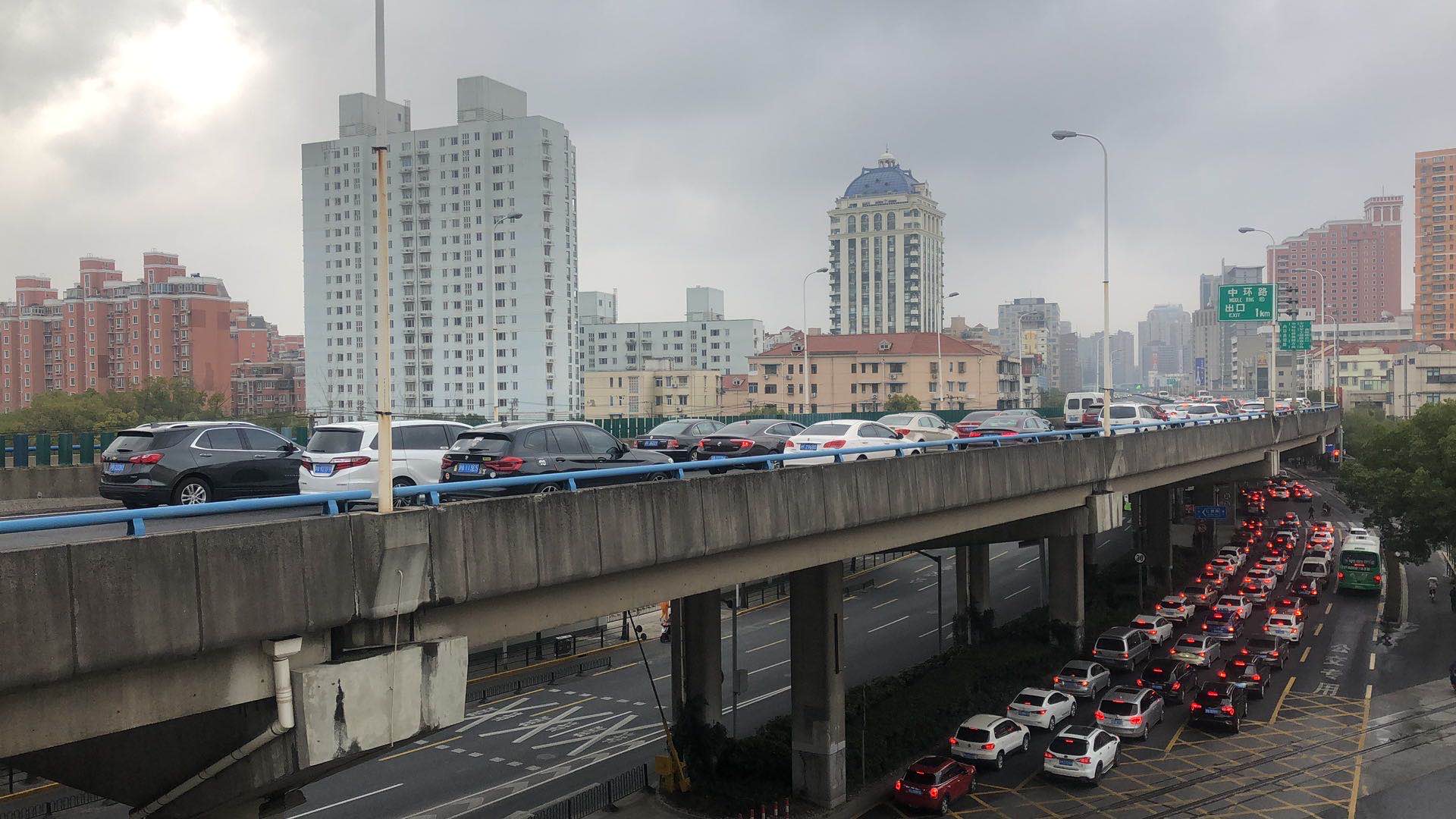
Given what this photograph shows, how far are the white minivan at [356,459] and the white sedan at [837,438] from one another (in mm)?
9829

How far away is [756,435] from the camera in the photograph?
27688 mm

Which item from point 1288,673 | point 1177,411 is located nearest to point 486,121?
point 1177,411

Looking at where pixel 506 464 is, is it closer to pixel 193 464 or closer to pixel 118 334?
pixel 193 464

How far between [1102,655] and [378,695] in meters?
32.3

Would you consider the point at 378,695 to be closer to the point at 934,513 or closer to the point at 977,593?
the point at 934,513

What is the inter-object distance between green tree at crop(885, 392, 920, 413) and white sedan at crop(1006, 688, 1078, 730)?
2648 inches

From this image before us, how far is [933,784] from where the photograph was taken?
23.9 m

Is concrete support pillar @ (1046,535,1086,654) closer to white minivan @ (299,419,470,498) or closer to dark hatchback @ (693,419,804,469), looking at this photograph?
dark hatchback @ (693,419,804,469)

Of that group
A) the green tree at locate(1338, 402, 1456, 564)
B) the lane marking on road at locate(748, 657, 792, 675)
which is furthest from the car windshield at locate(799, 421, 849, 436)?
the green tree at locate(1338, 402, 1456, 564)

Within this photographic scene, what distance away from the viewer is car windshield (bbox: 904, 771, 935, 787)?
24.0 metres

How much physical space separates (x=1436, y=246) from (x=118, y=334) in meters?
199

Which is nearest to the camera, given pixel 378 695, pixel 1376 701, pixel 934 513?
pixel 378 695

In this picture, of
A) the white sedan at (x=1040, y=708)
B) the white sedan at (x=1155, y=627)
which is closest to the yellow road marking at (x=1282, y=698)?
the white sedan at (x=1155, y=627)

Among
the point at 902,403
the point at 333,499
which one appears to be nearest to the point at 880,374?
the point at 902,403
